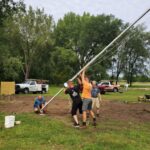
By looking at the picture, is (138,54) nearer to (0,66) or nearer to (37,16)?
(37,16)

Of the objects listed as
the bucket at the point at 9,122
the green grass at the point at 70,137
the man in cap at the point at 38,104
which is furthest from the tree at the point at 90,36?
the bucket at the point at 9,122

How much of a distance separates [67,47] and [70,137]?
7408cm

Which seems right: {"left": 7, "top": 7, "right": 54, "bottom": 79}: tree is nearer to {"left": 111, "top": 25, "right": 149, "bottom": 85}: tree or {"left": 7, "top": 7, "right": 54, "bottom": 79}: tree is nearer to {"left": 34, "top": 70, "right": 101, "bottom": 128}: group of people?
{"left": 111, "top": 25, "right": 149, "bottom": 85}: tree

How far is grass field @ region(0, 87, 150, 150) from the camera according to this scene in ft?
34.4

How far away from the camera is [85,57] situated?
84.6 m

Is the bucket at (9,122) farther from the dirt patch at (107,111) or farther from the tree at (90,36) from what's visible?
the tree at (90,36)

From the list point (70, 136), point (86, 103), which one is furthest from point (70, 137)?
point (86, 103)

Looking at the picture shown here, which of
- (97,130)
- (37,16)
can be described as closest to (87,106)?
(97,130)

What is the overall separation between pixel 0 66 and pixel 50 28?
17.9m

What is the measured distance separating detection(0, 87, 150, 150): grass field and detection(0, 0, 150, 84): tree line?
138ft

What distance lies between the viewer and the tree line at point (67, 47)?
65.9m

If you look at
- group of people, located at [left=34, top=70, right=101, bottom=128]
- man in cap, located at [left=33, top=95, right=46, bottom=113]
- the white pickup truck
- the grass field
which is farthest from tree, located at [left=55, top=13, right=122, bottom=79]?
the grass field

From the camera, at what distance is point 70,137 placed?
457 inches

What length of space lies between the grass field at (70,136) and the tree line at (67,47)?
42103 millimetres
